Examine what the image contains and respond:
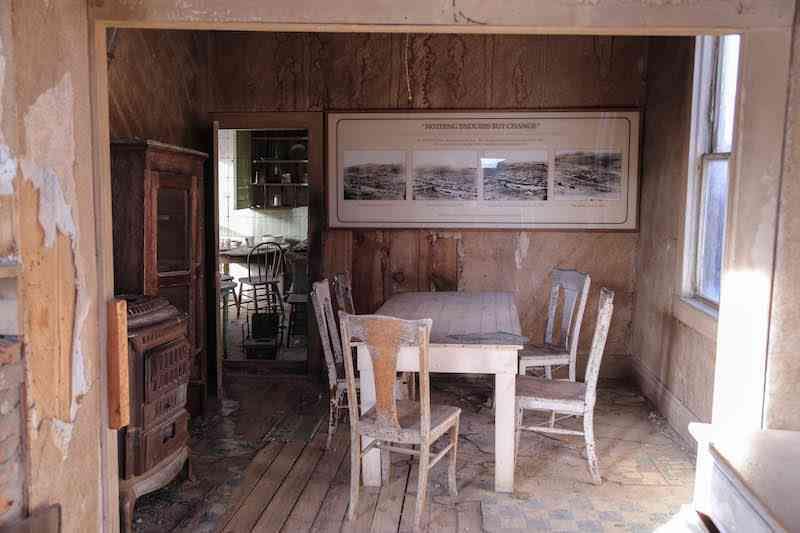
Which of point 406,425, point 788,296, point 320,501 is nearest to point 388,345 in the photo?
point 406,425

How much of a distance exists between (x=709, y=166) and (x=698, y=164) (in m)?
0.09

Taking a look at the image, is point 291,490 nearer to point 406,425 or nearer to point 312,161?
point 406,425

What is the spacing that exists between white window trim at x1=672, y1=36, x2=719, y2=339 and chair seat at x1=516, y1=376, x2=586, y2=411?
35.3 inches

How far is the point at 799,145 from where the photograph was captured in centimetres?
229

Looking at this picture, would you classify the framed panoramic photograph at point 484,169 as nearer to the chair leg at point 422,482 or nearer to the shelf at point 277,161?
the chair leg at point 422,482

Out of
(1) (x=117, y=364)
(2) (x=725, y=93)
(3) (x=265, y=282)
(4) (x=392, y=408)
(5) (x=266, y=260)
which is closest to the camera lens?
(1) (x=117, y=364)

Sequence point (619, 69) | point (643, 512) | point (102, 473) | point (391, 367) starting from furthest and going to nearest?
point (619, 69)
point (643, 512)
point (391, 367)
point (102, 473)

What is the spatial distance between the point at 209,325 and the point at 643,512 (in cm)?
339

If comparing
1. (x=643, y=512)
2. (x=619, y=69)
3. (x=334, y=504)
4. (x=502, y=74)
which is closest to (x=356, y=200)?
(x=502, y=74)

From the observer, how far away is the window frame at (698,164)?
3.98 m

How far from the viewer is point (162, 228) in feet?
13.0

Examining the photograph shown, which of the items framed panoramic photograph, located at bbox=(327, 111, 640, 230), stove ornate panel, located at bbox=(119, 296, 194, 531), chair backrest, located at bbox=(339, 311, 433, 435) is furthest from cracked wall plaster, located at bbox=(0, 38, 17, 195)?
framed panoramic photograph, located at bbox=(327, 111, 640, 230)

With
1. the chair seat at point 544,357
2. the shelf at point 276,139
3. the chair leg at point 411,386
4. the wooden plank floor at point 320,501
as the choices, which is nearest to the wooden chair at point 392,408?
the wooden plank floor at point 320,501

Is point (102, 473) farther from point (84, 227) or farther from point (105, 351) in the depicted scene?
point (84, 227)
